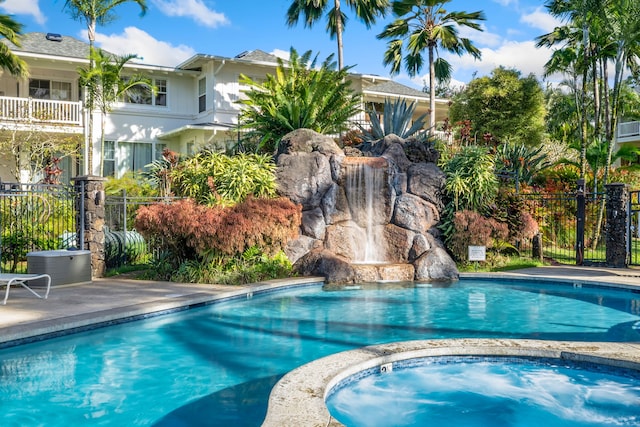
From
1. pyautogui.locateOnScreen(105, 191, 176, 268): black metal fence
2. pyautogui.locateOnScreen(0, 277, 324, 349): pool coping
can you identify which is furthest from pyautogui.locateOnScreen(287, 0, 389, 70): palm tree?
pyautogui.locateOnScreen(0, 277, 324, 349): pool coping

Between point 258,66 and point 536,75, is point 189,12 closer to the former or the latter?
point 258,66

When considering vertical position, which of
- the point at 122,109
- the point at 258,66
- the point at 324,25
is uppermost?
the point at 324,25

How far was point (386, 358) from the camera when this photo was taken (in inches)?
223

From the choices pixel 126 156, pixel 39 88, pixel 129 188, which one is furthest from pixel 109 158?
pixel 129 188

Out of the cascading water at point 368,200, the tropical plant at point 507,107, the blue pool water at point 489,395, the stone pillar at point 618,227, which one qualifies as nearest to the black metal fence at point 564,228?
the stone pillar at point 618,227

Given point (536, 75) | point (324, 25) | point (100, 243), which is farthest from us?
point (536, 75)

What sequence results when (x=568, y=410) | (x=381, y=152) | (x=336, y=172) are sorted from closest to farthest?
(x=568, y=410), (x=336, y=172), (x=381, y=152)

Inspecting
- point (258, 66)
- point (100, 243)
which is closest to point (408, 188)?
point (100, 243)

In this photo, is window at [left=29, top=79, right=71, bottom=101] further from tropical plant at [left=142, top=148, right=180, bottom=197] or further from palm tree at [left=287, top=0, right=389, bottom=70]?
palm tree at [left=287, top=0, right=389, bottom=70]

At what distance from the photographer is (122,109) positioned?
24.2 metres

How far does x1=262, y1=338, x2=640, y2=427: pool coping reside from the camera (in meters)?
4.12

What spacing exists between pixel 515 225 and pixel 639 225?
126 inches

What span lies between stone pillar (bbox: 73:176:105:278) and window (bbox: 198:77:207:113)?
14021 millimetres

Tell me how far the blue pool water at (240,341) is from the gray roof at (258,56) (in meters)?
16.8
